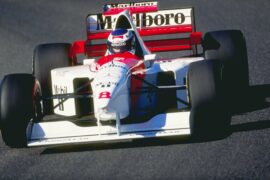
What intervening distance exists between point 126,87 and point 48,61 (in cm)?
206

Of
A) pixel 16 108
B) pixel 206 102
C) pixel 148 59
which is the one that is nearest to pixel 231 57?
pixel 148 59

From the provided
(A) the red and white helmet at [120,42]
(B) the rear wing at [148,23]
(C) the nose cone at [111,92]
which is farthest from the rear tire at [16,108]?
(B) the rear wing at [148,23]

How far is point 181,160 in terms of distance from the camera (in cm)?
852

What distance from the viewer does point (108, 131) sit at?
29.8ft

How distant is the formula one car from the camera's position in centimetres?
905

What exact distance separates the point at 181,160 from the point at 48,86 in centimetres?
308

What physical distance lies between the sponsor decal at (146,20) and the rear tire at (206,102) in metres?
3.22

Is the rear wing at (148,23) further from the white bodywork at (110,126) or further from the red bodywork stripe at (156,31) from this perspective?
the white bodywork at (110,126)

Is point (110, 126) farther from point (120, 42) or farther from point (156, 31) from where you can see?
point (156, 31)

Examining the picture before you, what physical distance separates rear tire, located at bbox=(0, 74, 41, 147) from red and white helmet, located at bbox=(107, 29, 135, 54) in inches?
49.2

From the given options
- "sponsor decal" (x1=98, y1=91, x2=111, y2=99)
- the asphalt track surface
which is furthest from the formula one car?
the asphalt track surface

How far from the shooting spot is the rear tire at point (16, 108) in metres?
9.18

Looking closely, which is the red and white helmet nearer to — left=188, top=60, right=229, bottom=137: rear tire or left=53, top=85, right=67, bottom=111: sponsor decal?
left=53, top=85, right=67, bottom=111: sponsor decal

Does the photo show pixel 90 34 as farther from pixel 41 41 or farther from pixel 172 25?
pixel 41 41
